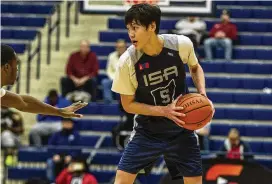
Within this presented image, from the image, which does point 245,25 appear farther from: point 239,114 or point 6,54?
point 6,54

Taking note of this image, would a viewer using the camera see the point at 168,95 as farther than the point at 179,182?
No

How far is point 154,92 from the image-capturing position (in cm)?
670

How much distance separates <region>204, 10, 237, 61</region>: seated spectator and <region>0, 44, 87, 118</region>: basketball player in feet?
27.3

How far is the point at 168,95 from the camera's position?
22.0 ft

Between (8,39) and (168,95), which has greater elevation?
(168,95)

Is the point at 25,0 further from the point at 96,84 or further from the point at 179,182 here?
the point at 179,182

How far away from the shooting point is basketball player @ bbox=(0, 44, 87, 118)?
614cm

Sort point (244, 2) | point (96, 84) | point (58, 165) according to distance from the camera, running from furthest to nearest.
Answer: point (244, 2) → point (96, 84) → point (58, 165)

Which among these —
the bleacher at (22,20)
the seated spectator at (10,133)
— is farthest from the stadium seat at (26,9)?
the seated spectator at (10,133)

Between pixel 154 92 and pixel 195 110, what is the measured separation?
384mm

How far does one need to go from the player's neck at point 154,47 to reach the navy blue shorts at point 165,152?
0.69m

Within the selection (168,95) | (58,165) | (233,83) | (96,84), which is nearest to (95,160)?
(58,165)

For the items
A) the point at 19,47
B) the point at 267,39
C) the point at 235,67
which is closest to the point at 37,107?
the point at 235,67

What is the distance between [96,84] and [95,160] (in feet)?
5.92
